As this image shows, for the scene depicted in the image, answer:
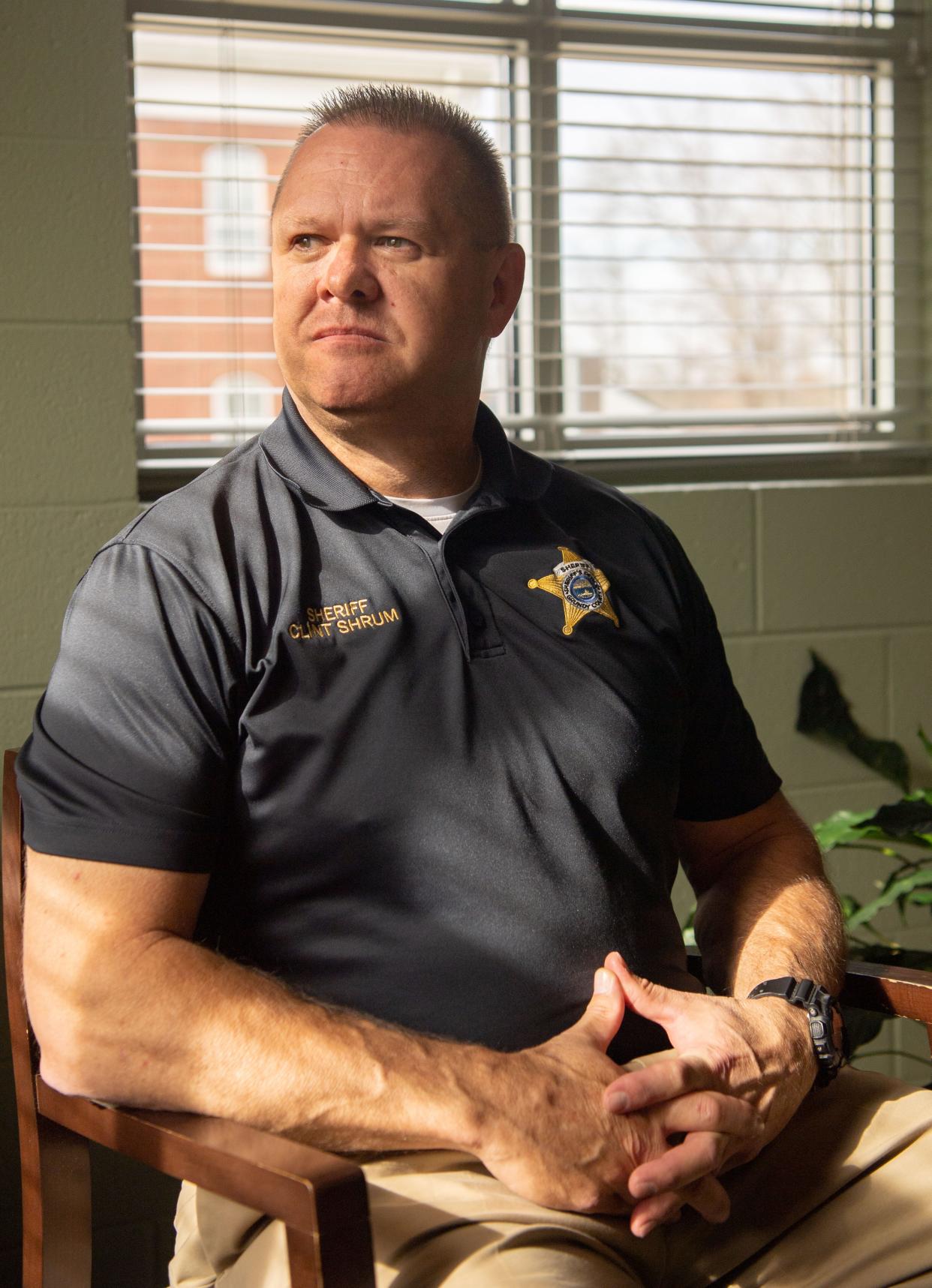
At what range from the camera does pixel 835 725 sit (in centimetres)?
245

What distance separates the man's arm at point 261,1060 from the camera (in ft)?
3.78

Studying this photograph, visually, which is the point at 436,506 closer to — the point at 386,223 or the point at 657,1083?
the point at 386,223

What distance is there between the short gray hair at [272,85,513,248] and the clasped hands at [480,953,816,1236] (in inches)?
34.9

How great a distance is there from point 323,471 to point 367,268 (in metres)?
0.24

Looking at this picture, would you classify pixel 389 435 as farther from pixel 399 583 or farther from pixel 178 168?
pixel 178 168

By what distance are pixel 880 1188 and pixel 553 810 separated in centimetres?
51

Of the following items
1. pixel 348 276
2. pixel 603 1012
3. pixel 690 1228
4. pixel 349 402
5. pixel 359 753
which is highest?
pixel 348 276

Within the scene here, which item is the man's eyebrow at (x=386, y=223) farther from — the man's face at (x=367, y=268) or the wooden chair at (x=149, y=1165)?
the wooden chair at (x=149, y=1165)

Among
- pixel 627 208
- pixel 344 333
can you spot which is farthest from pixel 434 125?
pixel 627 208

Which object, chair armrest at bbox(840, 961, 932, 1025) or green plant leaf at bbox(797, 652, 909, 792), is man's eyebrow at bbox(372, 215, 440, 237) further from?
green plant leaf at bbox(797, 652, 909, 792)

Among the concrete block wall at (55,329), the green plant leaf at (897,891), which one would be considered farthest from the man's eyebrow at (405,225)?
the green plant leaf at (897,891)

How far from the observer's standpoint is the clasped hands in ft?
3.86

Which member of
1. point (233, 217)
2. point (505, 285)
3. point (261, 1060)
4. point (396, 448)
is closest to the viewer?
point (261, 1060)

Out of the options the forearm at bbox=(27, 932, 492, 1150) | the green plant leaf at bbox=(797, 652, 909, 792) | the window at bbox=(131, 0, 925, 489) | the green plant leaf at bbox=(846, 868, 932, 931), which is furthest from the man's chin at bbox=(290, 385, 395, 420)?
the green plant leaf at bbox=(797, 652, 909, 792)
